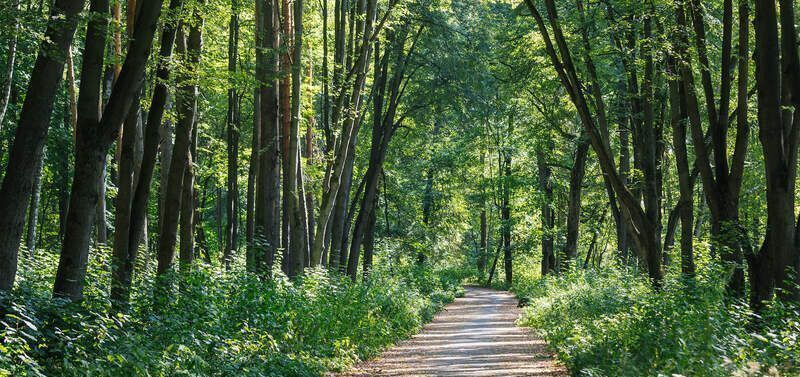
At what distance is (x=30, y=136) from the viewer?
25.6 ft

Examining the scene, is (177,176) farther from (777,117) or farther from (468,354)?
(777,117)

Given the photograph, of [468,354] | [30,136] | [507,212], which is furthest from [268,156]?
[507,212]

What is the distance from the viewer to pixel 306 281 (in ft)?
47.1

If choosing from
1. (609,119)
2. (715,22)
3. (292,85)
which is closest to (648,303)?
(715,22)

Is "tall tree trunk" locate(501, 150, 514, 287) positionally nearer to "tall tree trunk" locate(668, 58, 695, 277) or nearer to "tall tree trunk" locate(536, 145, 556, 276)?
"tall tree trunk" locate(536, 145, 556, 276)

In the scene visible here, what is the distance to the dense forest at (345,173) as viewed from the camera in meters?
7.77

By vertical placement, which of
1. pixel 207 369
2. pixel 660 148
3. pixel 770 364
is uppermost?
pixel 660 148

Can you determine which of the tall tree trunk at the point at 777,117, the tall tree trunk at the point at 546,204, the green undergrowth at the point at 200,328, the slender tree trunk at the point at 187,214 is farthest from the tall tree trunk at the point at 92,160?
the tall tree trunk at the point at 546,204

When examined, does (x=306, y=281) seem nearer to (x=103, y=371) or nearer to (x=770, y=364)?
(x=103, y=371)

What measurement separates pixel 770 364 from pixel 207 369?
5664 mm

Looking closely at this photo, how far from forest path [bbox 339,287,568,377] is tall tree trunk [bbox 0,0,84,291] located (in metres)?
5.30

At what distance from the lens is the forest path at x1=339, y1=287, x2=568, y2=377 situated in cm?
1167

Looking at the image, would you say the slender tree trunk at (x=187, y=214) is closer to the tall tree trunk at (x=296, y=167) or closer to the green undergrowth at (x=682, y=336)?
the tall tree trunk at (x=296, y=167)

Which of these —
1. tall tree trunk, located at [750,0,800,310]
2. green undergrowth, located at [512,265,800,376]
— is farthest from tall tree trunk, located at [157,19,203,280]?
tall tree trunk, located at [750,0,800,310]
